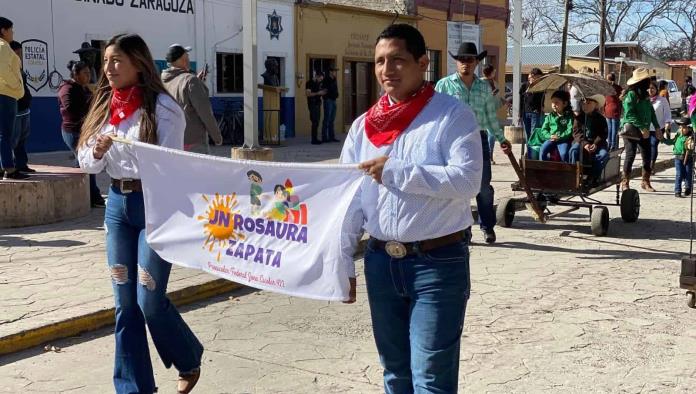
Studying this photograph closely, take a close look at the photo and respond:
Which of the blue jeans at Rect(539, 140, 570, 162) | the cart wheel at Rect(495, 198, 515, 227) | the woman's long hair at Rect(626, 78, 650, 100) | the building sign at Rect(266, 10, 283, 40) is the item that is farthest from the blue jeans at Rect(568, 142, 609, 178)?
the building sign at Rect(266, 10, 283, 40)

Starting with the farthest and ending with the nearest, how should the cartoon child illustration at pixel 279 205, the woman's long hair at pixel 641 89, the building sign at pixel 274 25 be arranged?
1. the building sign at pixel 274 25
2. the woman's long hair at pixel 641 89
3. the cartoon child illustration at pixel 279 205

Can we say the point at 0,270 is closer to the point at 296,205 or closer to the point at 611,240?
the point at 296,205

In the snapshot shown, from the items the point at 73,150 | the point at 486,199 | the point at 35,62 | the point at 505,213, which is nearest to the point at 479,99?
the point at 486,199

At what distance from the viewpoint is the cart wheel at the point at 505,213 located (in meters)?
9.87

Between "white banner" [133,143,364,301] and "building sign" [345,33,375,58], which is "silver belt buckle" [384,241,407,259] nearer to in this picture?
"white banner" [133,143,364,301]

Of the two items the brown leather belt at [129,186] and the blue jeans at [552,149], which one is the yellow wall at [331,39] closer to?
the blue jeans at [552,149]

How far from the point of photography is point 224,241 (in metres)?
3.87

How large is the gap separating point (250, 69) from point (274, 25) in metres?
9.62

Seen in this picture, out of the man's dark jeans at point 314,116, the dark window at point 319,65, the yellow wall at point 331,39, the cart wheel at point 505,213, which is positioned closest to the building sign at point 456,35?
the yellow wall at point 331,39

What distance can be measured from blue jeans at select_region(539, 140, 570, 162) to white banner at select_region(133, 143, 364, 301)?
6823mm

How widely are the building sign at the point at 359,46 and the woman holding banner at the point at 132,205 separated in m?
21.3

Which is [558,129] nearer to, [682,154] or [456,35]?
[682,154]

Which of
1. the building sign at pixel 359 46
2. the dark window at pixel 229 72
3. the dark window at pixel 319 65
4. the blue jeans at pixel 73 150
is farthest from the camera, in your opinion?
the building sign at pixel 359 46

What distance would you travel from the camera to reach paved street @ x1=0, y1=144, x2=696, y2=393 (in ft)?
15.4
